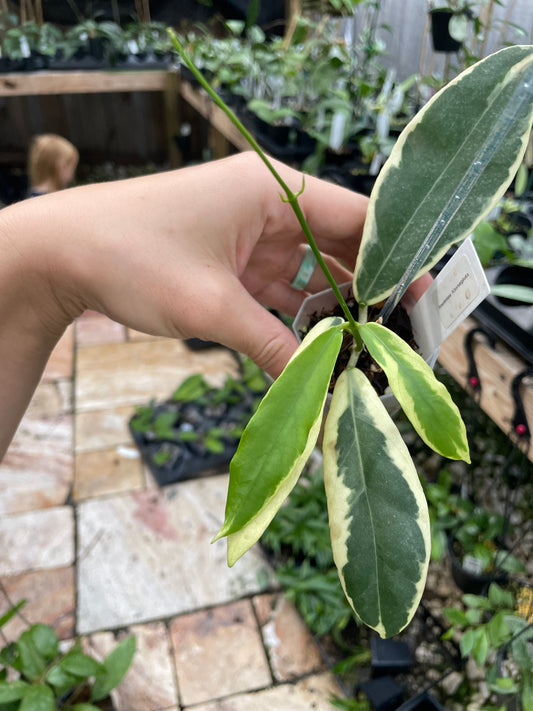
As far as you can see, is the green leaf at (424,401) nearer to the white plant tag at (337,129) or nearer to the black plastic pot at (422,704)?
the black plastic pot at (422,704)

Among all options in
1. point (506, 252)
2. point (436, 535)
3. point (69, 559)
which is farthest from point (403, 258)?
point (69, 559)

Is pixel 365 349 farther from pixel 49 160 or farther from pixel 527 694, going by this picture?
pixel 49 160

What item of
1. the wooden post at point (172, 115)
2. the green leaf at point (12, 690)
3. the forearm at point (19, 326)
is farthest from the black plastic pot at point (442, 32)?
the wooden post at point (172, 115)

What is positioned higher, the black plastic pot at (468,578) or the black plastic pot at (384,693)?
the black plastic pot at (468,578)

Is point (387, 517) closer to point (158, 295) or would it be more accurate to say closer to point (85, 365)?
point (158, 295)

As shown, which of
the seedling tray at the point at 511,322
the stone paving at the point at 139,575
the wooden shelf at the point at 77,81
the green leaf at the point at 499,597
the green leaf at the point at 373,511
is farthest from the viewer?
the wooden shelf at the point at 77,81

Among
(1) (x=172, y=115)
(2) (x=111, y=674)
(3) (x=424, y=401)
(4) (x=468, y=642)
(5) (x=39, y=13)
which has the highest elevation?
(5) (x=39, y=13)

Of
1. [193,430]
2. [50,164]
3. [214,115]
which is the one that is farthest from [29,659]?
[50,164]
